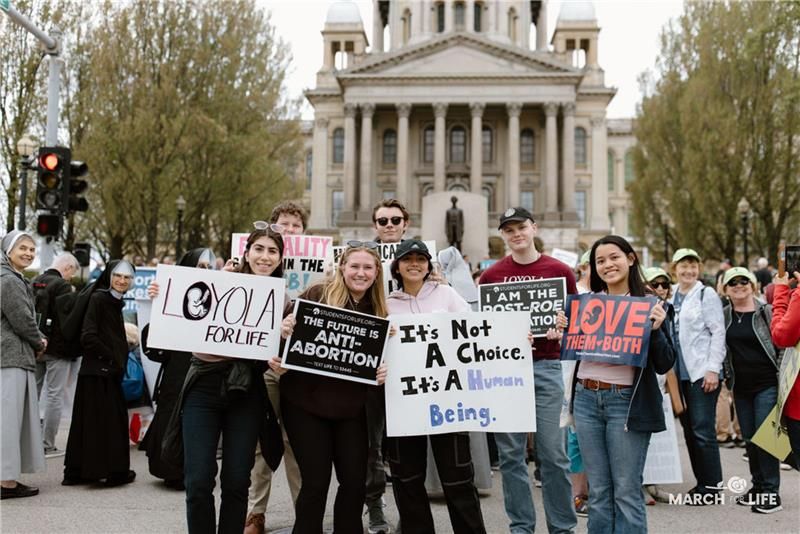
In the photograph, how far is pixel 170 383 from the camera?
23.0 ft

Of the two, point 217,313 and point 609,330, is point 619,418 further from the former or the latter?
point 217,313

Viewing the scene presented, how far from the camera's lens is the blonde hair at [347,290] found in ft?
15.9

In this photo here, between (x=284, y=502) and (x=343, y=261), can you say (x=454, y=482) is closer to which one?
(x=343, y=261)

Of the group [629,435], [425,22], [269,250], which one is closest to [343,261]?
[269,250]

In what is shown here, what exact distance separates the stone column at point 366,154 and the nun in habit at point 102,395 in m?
46.1

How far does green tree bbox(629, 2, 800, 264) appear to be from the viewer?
28.5 m

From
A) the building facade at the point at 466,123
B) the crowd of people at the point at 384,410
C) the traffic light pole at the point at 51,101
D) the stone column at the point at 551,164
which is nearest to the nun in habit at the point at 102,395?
the crowd of people at the point at 384,410

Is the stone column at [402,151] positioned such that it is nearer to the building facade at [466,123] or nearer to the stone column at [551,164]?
the building facade at [466,123]

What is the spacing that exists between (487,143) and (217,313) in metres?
54.3

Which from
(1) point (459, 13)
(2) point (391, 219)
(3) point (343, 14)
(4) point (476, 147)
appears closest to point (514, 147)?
(4) point (476, 147)

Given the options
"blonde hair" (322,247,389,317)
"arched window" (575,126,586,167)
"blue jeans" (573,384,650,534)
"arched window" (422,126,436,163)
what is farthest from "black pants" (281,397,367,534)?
"arched window" (575,126,586,167)

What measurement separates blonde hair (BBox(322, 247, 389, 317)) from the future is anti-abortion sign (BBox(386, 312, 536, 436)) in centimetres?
15

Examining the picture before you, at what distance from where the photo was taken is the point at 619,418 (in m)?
4.65

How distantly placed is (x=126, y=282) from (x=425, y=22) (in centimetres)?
6231
